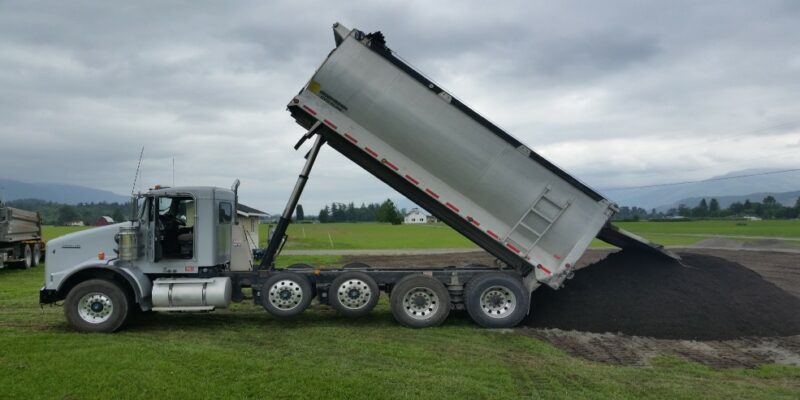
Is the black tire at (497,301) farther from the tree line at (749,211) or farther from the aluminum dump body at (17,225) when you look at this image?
the tree line at (749,211)

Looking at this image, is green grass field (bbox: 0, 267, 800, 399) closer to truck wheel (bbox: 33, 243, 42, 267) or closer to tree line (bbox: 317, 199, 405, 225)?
truck wheel (bbox: 33, 243, 42, 267)

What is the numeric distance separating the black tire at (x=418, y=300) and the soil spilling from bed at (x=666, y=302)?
5.57 ft

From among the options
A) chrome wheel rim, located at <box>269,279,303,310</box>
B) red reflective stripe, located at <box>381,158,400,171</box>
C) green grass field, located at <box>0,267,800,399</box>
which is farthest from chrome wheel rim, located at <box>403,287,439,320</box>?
red reflective stripe, located at <box>381,158,400,171</box>

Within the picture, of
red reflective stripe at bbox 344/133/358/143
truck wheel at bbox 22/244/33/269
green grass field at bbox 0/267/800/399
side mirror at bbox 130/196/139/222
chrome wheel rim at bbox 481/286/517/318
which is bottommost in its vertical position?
green grass field at bbox 0/267/800/399

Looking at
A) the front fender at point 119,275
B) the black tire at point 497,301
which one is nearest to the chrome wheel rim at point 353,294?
the black tire at point 497,301

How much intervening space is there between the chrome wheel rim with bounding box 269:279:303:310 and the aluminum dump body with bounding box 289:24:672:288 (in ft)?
8.92

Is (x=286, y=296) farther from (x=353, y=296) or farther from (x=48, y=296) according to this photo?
(x=48, y=296)

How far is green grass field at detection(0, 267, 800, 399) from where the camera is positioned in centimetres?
620

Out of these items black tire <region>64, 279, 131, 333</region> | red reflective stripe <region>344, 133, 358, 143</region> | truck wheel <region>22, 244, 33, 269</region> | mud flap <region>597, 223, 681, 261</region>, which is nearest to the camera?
black tire <region>64, 279, 131, 333</region>

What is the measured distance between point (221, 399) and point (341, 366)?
5.66 ft

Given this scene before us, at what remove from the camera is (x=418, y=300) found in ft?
33.1

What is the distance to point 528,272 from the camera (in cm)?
1020

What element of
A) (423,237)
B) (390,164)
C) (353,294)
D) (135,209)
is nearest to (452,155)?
(390,164)

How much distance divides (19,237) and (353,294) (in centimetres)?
1889
